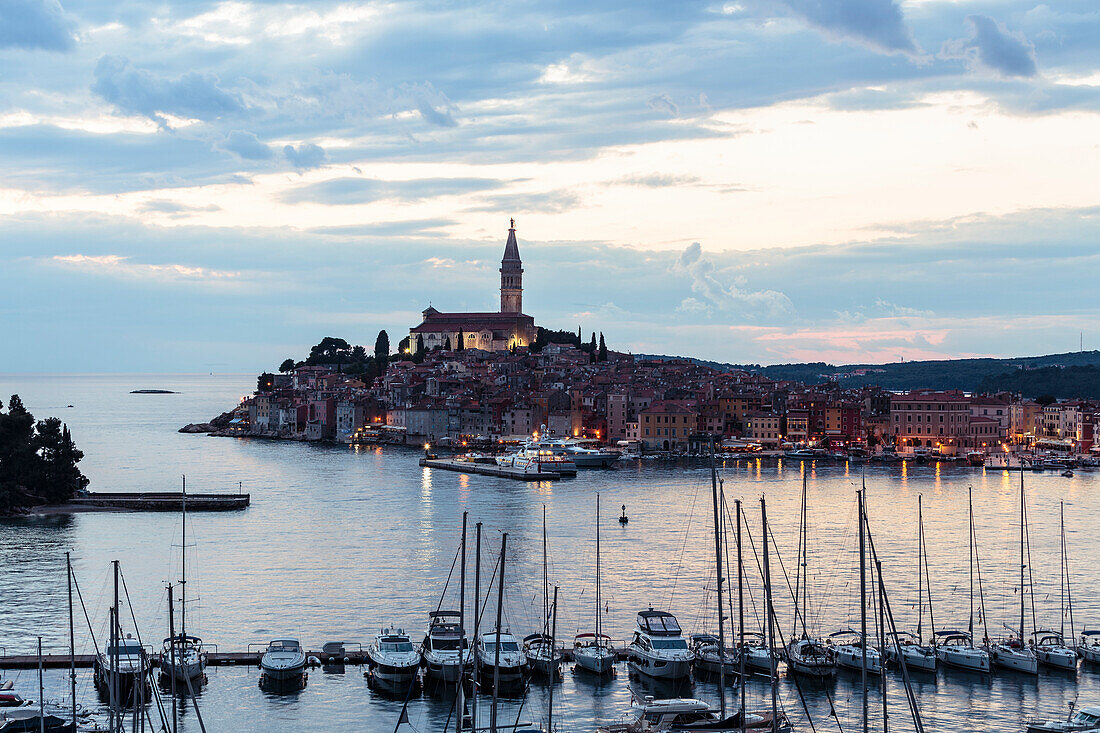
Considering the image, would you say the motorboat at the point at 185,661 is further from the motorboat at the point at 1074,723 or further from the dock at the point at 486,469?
the dock at the point at 486,469

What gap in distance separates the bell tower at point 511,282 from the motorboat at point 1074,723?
91240 millimetres

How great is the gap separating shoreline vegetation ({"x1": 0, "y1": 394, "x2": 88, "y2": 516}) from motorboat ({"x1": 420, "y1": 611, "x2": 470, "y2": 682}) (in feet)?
A: 59.7

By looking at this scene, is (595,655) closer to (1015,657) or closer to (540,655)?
(540,655)

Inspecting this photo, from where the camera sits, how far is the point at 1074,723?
41.5ft

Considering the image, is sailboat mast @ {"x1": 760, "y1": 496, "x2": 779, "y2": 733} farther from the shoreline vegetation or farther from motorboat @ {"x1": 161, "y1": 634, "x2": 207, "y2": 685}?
the shoreline vegetation

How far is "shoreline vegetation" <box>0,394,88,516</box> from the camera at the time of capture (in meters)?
30.6

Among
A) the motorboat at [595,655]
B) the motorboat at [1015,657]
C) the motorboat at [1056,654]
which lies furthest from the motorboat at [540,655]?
the motorboat at [1056,654]

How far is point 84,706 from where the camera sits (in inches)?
539

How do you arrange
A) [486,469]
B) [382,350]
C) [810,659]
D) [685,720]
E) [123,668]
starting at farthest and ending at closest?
[382,350] → [486,469] → [810,659] → [123,668] → [685,720]

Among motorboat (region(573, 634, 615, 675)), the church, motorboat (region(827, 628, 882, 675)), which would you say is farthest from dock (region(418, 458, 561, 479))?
the church

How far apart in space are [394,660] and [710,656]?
3837 mm

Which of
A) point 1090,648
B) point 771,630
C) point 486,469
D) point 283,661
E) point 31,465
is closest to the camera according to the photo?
point 771,630

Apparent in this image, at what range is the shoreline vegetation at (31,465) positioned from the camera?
30.6 m

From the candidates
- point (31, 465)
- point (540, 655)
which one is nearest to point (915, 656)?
point (540, 655)
